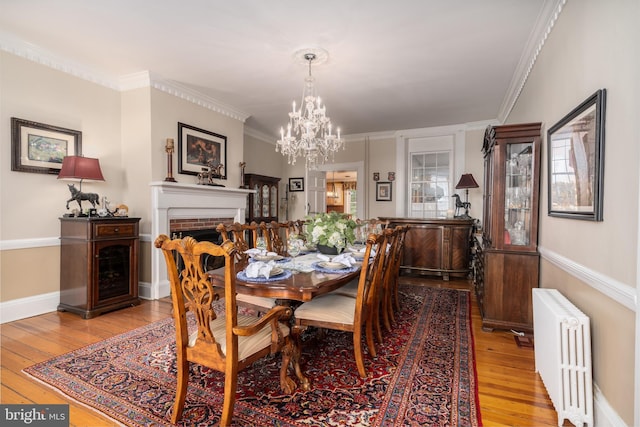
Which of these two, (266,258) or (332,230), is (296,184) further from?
(266,258)

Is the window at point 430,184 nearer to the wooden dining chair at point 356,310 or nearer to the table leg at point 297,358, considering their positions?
the wooden dining chair at point 356,310

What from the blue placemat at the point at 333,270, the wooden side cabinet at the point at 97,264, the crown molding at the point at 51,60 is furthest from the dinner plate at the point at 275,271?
the crown molding at the point at 51,60

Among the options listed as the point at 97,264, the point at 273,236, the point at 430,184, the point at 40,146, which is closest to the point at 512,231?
the point at 273,236

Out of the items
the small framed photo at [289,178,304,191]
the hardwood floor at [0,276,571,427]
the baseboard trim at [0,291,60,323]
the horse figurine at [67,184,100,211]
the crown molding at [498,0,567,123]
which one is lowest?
the hardwood floor at [0,276,571,427]

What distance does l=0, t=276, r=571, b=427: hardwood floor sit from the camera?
172cm

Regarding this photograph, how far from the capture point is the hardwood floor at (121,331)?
1.72 m

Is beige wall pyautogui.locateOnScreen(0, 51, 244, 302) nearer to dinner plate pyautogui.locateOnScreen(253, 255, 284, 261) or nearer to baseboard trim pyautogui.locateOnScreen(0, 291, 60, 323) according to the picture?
baseboard trim pyautogui.locateOnScreen(0, 291, 60, 323)

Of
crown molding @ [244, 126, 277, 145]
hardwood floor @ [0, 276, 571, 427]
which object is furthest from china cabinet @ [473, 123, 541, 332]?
crown molding @ [244, 126, 277, 145]

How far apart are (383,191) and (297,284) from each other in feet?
16.4

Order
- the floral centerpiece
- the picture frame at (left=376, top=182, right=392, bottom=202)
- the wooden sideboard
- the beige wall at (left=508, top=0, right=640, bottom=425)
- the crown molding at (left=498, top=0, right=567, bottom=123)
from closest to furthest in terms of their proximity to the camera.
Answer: the beige wall at (left=508, top=0, right=640, bottom=425) < the crown molding at (left=498, top=0, right=567, bottom=123) < the floral centerpiece < the wooden sideboard < the picture frame at (left=376, top=182, right=392, bottom=202)

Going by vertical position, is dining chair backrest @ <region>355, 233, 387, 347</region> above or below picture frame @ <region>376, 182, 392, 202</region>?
below

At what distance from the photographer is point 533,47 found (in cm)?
296

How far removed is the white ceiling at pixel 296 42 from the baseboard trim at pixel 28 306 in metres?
2.48

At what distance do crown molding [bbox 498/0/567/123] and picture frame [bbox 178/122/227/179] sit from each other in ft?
13.2
